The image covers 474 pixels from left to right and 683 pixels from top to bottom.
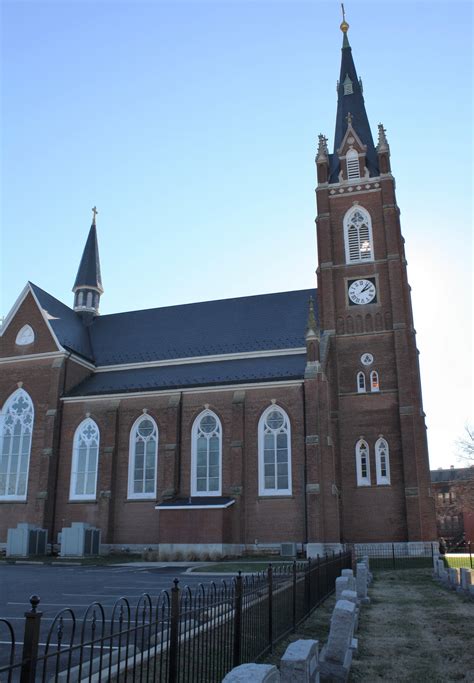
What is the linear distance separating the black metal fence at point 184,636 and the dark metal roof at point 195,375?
1993 cm

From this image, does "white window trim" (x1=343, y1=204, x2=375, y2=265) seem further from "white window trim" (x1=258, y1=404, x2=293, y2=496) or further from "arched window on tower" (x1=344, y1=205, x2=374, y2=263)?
"white window trim" (x1=258, y1=404, x2=293, y2=496)

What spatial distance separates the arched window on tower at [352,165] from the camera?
3678 cm

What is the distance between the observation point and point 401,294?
32.7 metres

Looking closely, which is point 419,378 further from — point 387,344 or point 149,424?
point 149,424

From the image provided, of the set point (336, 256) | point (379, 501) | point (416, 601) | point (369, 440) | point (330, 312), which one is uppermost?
point (336, 256)

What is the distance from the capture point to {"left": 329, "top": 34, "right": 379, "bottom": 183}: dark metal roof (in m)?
37.3

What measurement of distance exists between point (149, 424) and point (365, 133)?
23.0 m

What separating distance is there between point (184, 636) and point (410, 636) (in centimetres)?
575

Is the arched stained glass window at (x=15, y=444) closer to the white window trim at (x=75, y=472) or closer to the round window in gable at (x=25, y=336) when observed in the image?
the white window trim at (x=75, y=472)

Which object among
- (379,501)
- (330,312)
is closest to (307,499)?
(379,501)

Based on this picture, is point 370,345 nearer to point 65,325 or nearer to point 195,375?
point 195,375

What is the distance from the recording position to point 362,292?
33.8m

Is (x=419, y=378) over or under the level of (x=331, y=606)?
over

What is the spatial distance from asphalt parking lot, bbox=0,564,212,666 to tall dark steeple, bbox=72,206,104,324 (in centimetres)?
2492
